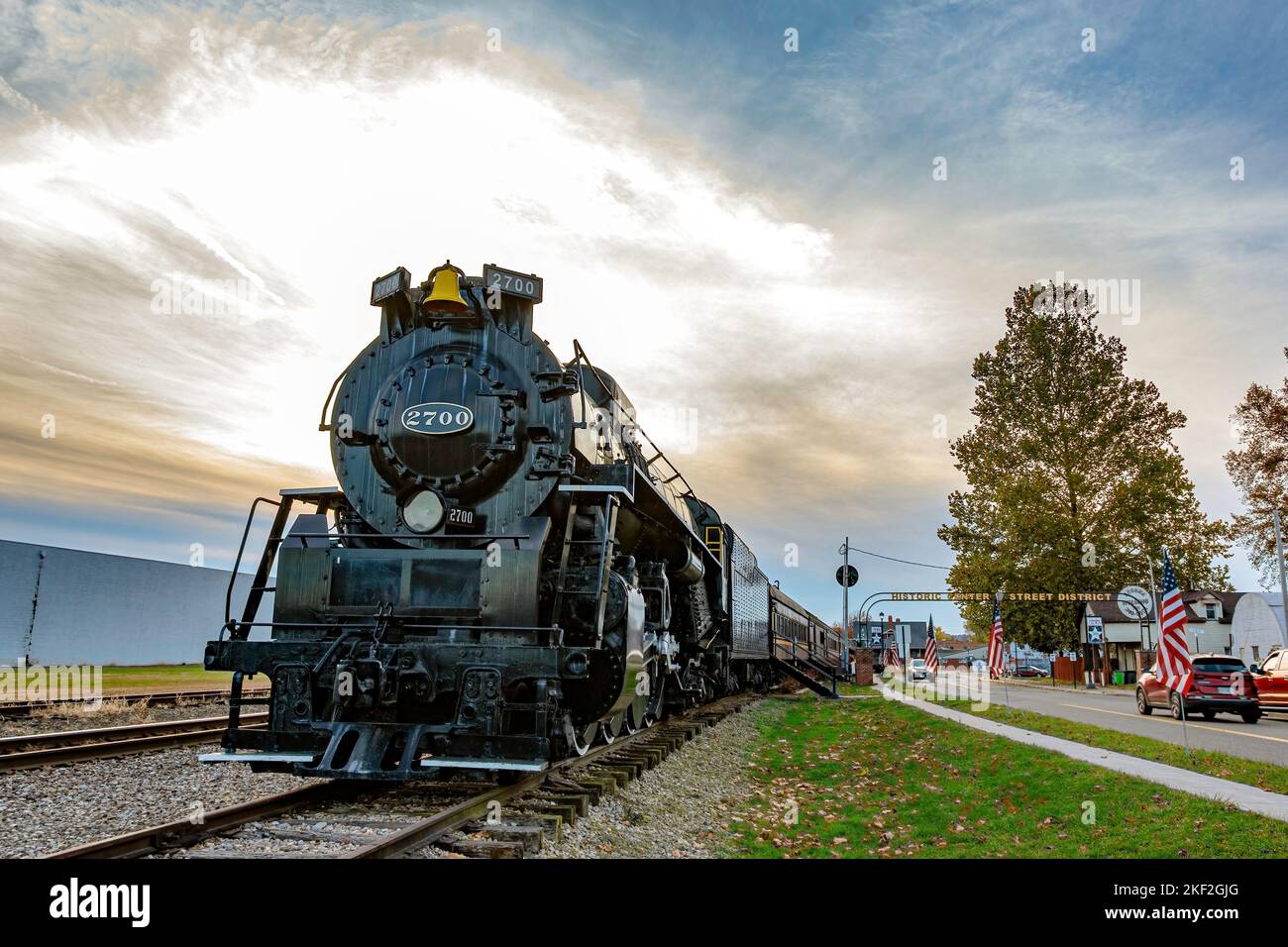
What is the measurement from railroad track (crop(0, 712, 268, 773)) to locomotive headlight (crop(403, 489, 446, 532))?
4.33 metres

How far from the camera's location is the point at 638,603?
305 inches

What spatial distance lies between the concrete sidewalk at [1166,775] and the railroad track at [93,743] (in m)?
10.7

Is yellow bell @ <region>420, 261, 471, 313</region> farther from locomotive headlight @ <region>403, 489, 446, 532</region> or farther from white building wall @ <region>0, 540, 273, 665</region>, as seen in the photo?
white building wall @ <region>0, 540, 273, 665</region>

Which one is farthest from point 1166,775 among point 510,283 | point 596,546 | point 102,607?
point 102,607

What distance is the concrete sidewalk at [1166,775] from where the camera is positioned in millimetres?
7836

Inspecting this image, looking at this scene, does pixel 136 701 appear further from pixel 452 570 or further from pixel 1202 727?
pixel 1202 727

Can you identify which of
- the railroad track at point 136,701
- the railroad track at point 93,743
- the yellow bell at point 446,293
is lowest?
the railroad track at point 136,701

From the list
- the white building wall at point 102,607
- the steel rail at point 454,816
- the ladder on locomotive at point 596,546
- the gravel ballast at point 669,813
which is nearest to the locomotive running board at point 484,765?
the steel rail at point 454,816

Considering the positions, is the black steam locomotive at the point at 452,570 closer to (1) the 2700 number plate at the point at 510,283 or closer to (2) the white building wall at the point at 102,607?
(1) the 2700 number plate at the point at 510,283

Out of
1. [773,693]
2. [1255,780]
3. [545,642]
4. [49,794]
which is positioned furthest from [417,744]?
[773,693]

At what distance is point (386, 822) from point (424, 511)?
2.67m

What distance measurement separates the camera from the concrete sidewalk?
7.84 meters

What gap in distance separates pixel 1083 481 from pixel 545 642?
114 ft
